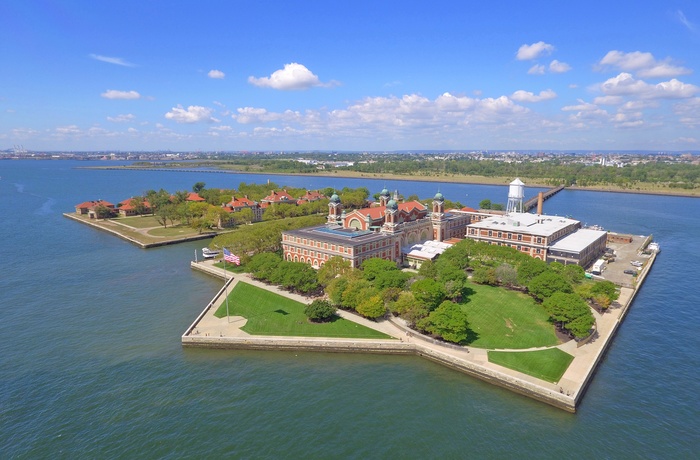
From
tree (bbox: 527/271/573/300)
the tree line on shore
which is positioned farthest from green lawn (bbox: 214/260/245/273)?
tree (bbox: 527/271/573/300)

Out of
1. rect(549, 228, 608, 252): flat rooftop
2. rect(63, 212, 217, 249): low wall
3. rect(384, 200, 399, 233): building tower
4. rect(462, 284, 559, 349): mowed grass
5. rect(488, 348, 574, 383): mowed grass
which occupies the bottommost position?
rect(488, 348, 574, 383): mowed grass

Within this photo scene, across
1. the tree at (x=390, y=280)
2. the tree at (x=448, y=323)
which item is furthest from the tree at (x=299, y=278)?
the tree at (x=448, y=323)

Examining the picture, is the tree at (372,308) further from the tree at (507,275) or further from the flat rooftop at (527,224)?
the flat rooftop at (527,224)

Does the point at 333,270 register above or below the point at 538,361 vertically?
above

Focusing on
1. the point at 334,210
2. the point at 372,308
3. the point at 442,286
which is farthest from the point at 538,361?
the point at 334,210

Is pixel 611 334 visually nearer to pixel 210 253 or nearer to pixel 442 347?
pixel 442 347

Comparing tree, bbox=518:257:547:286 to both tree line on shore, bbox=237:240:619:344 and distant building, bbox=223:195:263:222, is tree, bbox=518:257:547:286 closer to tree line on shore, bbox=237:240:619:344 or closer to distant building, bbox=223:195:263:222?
tree line on shore, bbox=237:240:619:344
